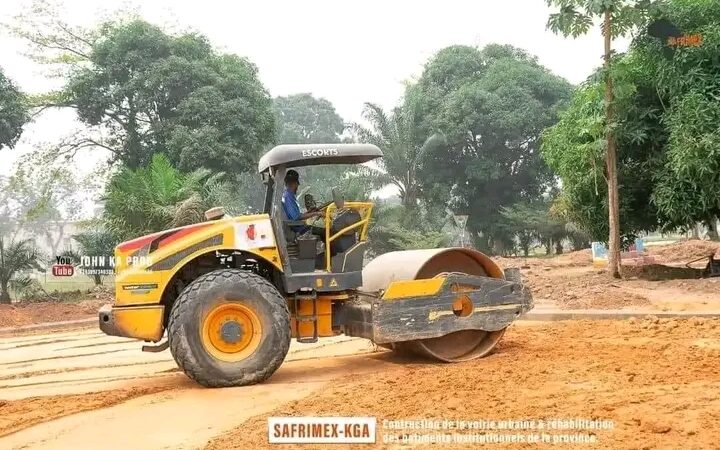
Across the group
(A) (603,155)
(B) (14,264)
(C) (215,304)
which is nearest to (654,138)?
(A) (603,155)

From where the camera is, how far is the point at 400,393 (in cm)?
574

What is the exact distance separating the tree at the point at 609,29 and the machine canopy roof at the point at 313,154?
397 inches

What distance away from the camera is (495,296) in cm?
779

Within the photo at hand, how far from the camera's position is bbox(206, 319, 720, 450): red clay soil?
4.23 m

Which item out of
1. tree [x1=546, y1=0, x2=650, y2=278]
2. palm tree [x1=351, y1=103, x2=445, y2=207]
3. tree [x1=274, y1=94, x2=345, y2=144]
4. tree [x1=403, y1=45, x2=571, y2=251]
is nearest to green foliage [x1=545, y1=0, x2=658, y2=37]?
tree [x1=546, y1=0, x2=650, y2=278]

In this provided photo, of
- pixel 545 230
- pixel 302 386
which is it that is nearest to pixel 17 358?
pixel 302 386

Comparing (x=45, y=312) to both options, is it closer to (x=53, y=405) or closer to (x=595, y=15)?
(x=53, y=405)

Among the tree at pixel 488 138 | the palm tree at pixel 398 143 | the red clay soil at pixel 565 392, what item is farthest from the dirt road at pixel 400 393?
the tree at pixel 488 138

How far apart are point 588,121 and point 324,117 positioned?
3671cm

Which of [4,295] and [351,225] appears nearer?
[351,225]

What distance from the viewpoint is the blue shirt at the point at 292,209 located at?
289 inches

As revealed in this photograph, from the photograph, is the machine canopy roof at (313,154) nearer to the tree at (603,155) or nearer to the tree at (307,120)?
the tree at (603,155)

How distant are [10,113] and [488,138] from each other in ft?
73.6

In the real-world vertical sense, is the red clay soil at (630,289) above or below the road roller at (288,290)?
below
